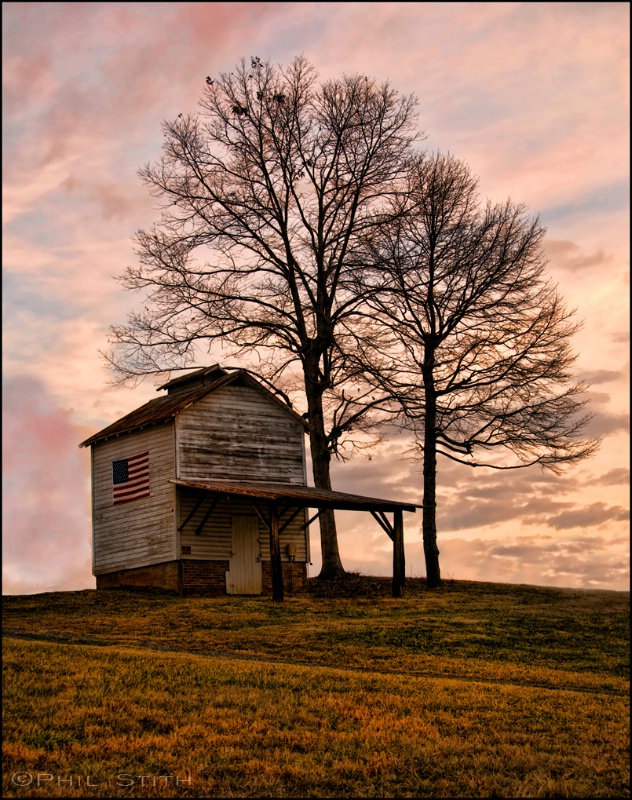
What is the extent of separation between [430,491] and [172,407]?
1033 centimetres

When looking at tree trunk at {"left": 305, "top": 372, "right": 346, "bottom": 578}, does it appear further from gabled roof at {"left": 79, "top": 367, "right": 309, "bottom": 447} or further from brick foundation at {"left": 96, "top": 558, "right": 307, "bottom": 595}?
brick foundation at {"left": 96, "top": 558, "right": 307, "bottom": 595}

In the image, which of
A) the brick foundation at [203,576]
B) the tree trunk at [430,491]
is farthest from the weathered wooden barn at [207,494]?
the tree trunk at [430,491]

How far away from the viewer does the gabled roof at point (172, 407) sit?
36688 mm

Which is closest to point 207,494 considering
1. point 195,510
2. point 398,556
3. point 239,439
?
point 195,510

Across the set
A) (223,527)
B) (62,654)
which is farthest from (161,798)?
(223,527)

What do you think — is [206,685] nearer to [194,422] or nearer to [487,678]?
[487,678]

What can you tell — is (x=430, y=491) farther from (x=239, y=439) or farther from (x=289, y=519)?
(x=239, y=439)

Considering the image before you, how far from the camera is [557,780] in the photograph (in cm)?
1296

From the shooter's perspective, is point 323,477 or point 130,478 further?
point 323,477

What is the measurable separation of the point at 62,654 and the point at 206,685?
3.63 metres

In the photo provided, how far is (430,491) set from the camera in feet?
130

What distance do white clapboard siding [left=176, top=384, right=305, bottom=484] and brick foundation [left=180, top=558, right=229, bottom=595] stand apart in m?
3.02

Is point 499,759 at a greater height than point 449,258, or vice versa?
point 449,258

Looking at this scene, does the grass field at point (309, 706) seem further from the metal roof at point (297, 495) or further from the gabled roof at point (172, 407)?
the gabled roof at point (172, 407)
